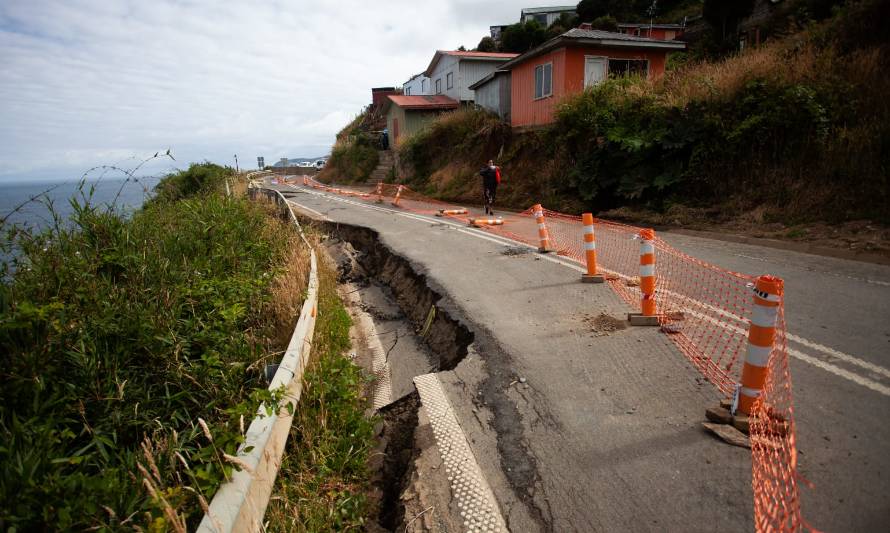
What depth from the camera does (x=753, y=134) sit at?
10.7 metres

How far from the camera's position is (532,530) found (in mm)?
2539

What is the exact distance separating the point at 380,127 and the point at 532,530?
1898 inches

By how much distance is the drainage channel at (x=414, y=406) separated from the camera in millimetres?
2791

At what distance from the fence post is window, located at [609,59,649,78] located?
1870 centimetres

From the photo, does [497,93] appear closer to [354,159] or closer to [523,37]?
[354,159]

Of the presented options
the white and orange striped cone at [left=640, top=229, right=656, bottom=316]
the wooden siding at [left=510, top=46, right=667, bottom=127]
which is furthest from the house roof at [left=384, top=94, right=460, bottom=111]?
the white and orange striped cone at [left=640, top=229, right=656, bottom=316]

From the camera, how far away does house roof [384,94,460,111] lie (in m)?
34.8

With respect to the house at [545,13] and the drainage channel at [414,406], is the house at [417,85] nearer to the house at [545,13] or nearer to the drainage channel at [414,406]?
the house at [545,13]

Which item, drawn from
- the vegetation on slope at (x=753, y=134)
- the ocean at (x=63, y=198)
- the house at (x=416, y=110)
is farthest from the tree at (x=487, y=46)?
the ocean at (x=63, y=198)

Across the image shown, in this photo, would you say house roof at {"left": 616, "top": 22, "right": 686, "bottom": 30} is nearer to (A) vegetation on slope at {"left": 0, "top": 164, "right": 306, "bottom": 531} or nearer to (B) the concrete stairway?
(B) the concrete stairway

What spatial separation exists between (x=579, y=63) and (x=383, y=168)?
19744mm

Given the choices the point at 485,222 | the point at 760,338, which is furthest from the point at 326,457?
the point at 485,222

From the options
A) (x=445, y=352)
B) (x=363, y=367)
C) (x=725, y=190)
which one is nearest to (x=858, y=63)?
(x=725, y=190)

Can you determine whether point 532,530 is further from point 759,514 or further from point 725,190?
point 725,190
